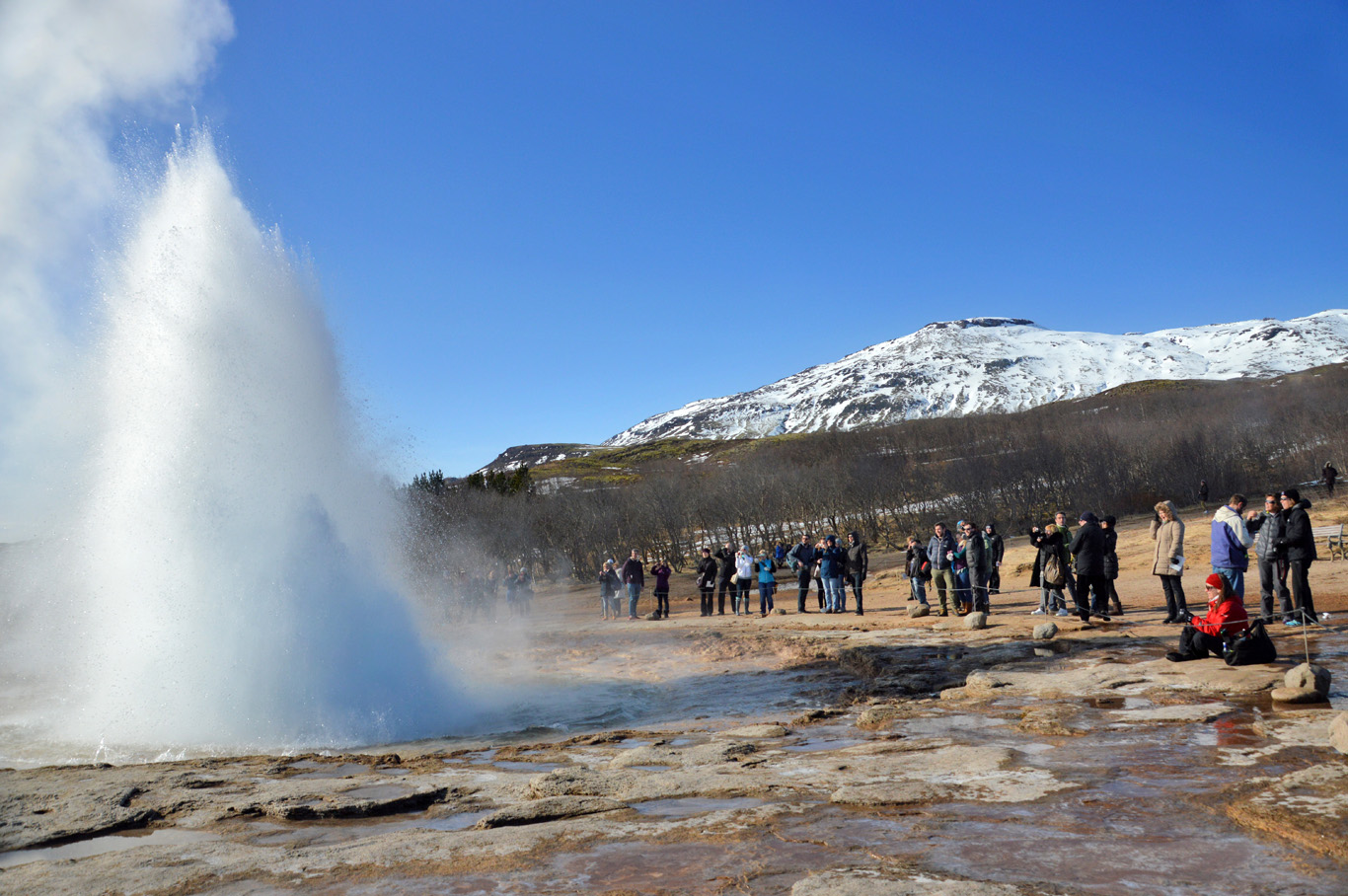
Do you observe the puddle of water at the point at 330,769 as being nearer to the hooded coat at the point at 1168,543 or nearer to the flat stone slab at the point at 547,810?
the flat stone slab at the point at 547,810

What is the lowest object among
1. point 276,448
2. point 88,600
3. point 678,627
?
point 678,627

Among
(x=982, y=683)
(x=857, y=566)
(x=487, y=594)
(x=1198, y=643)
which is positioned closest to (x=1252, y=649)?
(x=1198, y=643)

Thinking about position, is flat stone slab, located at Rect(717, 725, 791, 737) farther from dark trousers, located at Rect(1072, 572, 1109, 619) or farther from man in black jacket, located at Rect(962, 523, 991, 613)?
man in black jacket, located at Rect(962, 523, 991, 613)

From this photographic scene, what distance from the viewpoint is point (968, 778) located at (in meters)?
5.54

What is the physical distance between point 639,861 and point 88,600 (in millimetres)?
9647

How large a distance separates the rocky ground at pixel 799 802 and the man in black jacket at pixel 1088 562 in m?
2.71

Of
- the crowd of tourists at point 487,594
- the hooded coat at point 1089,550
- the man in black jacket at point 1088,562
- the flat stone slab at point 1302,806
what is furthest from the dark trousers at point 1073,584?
the crowd of tourists at point 487,594

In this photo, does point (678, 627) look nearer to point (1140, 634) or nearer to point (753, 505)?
point (1140, 634)

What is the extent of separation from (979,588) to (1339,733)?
10154mm

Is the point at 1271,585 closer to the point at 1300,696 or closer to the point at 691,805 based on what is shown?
the point at 1300,696

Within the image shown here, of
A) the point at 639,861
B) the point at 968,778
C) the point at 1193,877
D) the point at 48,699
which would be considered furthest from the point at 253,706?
the point at 1193,877

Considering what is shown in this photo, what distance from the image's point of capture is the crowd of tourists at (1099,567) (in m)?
10.5

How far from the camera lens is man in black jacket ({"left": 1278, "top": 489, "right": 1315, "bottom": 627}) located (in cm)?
1043

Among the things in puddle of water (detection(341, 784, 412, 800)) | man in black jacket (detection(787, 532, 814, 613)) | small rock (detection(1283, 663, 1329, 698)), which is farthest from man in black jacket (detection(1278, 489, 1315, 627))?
man in black jacket (detection(787, 532, 814, 613))
